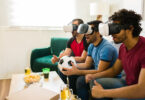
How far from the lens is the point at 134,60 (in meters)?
1.26

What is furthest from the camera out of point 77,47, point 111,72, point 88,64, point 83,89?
point 77,47

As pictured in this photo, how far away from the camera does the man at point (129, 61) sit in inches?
45.3

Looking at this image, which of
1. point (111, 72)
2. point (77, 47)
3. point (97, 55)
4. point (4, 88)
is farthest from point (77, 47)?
point (4, 88)

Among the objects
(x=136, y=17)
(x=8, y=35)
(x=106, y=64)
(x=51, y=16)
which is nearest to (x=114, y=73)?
(x=106, y=64)

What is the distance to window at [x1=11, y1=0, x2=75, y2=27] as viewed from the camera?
122 inches

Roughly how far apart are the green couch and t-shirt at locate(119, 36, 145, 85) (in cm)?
153

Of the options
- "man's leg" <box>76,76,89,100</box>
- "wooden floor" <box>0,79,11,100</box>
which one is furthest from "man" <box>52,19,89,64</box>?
"wooden floor" <box>0,79,11,100</box>

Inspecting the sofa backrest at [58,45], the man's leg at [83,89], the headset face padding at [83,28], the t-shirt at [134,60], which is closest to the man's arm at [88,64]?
the man's leg at [83,89]

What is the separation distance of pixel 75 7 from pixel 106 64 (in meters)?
1.95

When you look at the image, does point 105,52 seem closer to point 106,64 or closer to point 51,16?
point 106,64

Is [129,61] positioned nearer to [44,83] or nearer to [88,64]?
[88,64]

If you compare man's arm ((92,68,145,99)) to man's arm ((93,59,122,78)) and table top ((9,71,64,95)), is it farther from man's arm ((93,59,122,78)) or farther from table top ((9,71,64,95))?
table top ((9,71,64,95))

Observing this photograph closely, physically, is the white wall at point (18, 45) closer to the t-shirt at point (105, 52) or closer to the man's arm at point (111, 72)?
the t-shirt at point (105, 52)

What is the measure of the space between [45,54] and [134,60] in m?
2.07
